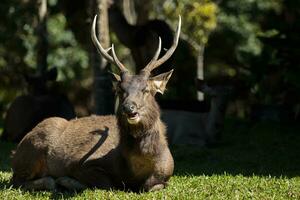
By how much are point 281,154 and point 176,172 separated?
8.35ft

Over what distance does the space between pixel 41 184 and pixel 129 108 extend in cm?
157

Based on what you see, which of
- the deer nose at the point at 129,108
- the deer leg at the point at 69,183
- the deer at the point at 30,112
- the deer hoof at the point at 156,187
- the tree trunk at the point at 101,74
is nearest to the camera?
the deer nose at the point at 129,108

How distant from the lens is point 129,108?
7.12m

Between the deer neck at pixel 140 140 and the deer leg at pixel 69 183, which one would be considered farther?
the deer leg at pixel 69 183

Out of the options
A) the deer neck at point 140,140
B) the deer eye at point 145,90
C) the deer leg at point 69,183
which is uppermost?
the deer eye at point 145,90

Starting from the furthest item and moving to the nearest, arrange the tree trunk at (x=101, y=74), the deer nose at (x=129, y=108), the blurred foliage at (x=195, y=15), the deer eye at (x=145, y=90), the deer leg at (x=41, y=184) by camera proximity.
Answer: the blurred foliage at (x=195, y=15) < the tree trunk at (x=101, y=74) < the deer leg at (x=41, y=184) < the deer eye at (x=145, y=90) < the deer nose at (x=129, y=108)

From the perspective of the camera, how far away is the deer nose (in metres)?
7.12

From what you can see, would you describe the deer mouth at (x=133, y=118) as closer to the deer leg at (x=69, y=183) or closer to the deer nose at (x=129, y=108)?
the deer nose at (x=129, y=108)

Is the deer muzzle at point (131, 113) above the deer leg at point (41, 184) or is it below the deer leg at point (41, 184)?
above

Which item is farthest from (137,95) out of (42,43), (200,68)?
(200,68)

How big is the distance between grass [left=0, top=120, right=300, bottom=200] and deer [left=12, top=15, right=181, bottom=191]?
26 cm

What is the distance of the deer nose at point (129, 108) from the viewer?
23.4 ft

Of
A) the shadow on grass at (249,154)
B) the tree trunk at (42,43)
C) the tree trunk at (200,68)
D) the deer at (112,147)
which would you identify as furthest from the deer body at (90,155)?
the tree trunk at (200,68)

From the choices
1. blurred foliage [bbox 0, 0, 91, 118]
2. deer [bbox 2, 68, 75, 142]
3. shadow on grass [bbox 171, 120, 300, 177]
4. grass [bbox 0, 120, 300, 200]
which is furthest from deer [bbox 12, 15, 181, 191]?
blurred foliage [bbox 0, 0, 91, 118]
